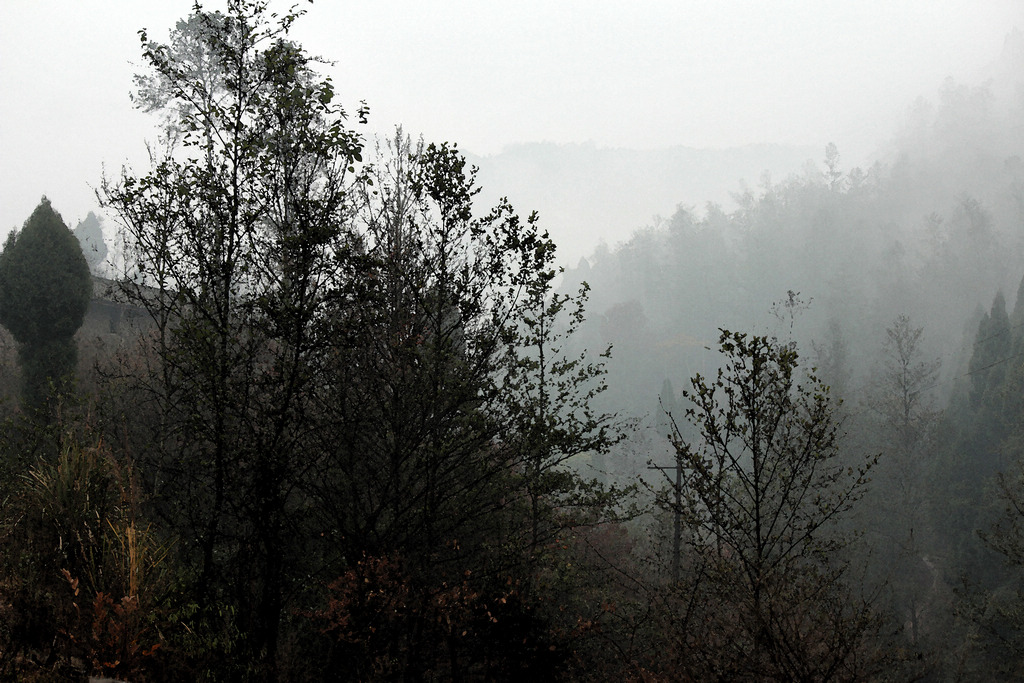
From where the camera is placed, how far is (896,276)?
84.2 meters

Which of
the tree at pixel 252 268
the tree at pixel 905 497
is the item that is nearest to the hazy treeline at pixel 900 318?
the tree at pixel 905 497

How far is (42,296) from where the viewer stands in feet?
53.2

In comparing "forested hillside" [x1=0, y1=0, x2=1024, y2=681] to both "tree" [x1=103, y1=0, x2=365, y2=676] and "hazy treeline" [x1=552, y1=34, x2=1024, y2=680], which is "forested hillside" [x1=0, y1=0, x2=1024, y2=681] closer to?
"tree" [x1=103, y1=0, x2=365, y2=676]

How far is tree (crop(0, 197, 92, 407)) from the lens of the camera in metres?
16.0

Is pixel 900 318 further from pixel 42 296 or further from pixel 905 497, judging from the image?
pixel 42 296

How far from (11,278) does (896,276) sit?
9509 centimetres

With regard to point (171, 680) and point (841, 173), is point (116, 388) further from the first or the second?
point (841, 173)

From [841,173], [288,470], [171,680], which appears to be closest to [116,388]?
[288,470]

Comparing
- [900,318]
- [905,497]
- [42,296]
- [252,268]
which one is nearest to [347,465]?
[252,268]

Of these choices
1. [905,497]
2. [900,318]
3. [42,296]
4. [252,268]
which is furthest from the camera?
[900,318]

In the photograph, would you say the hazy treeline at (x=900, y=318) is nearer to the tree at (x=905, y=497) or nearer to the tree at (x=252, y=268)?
the tree at (x=905, y=497)

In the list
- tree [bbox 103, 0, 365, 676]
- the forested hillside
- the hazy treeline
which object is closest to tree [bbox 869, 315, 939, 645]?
the hazy treeline

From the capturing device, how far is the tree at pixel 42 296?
628 inches

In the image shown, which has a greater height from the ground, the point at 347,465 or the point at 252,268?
the point at 252,268
